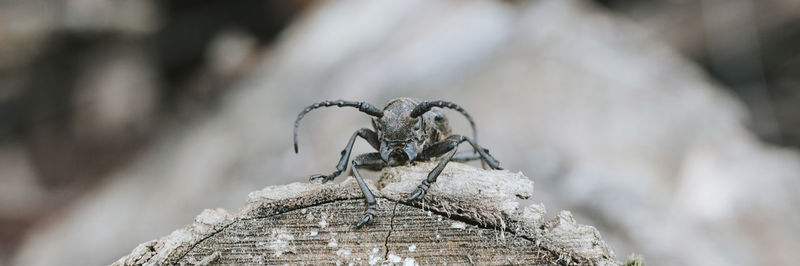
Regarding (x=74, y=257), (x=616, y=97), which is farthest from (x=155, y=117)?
(x=616, y=97)

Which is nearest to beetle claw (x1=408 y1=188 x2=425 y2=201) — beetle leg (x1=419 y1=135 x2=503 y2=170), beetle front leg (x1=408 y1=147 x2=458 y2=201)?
beetle front leg (x1=408 y1=147 x2=458 y2=201)

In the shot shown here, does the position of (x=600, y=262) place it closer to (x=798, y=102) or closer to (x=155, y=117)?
(x=798, y=102)

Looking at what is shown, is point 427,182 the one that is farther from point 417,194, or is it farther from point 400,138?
point 400,138

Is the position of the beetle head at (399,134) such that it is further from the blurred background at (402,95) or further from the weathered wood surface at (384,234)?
the blurred background at (402,95)

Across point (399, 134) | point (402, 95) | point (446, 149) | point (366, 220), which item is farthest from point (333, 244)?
point (402, 95)

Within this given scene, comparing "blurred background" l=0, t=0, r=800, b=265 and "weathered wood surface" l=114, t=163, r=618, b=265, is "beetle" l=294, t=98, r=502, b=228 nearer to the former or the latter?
"weathered wood surface" l=114, t=163, r=618, b=265
